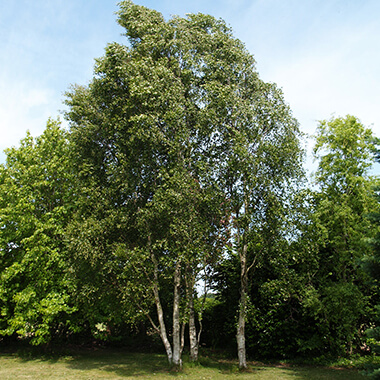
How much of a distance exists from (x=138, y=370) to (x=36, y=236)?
848 cm

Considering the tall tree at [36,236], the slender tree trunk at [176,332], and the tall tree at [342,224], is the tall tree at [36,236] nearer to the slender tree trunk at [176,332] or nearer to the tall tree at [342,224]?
the slender tree trunk at [176,332]

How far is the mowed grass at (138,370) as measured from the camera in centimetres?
1241

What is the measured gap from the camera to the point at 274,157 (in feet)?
47.7

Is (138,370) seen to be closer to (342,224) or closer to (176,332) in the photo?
(176,332)

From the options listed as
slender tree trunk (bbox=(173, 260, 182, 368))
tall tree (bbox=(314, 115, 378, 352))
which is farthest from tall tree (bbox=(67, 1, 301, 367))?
tall tree (bbox=(314, 115, 378, 352))

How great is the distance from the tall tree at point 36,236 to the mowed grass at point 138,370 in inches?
53.2

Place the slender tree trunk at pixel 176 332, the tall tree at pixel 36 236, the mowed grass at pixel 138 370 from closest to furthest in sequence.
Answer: the mowed grass at pixel 138 370
the slender tree trunk at pixel 176 332
the tall tree at pixel 36 236

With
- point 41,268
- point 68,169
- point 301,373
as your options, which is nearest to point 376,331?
point 301,373

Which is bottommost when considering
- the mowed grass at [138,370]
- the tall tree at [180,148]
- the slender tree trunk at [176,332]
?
the mowed grass at [138,370]

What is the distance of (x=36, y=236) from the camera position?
55.9 feet

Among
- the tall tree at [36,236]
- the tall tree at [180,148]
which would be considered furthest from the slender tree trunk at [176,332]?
the tall tree at [36,236]

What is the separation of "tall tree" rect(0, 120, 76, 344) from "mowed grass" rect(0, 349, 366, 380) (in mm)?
1352

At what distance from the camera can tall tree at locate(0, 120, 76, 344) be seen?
53.7 feet

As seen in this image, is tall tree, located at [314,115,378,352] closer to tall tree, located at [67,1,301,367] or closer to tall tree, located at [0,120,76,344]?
tall tree, located at [67,1,301,367]
